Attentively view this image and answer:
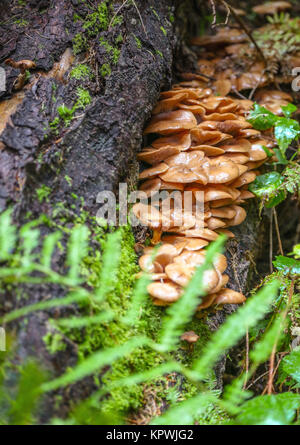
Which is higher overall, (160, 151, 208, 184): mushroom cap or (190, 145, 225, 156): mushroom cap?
(190, 145, 225, 156): mushroom cap

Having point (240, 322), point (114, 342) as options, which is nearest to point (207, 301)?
point (114, 342)

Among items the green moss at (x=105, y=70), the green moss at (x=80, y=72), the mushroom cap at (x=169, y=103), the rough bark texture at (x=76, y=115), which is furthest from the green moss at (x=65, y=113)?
the mushroom cap at (x=169, y=103)

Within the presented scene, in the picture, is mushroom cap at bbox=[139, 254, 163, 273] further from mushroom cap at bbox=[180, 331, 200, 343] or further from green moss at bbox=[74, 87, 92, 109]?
green moss at bbox=[74, 87, 92, 109]

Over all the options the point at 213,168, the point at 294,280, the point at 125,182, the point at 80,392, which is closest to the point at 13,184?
the point at 125,182

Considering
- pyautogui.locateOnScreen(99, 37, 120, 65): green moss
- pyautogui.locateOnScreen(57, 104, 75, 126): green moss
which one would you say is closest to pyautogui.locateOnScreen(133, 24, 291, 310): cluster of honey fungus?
pyautogui.locateOnScreen(99, 37, 120, 65): green moss
